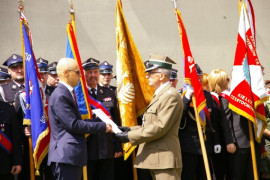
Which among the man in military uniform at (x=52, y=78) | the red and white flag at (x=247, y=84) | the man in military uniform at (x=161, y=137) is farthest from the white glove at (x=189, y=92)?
the man in military uniform at (x=52, y=78)

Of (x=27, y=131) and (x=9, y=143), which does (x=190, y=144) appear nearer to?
(x=27, y=131)

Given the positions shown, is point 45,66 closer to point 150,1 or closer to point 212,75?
point 212,75

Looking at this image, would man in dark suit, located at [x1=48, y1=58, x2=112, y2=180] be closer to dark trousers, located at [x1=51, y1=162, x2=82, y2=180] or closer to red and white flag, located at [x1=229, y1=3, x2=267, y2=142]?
dark trousers, located at [x1=51, y1=162, x2=82, y2=180]

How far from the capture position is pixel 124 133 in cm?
429

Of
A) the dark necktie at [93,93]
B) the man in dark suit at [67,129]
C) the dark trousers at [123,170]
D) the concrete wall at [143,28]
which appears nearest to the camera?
the man in dark suit at [67,129]

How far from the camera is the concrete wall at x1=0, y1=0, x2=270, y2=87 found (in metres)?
8.55

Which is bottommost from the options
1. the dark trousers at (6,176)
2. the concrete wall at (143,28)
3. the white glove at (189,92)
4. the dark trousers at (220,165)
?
the dark trousers at (220,165)

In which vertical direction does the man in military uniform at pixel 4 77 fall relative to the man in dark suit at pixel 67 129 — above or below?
Result: above

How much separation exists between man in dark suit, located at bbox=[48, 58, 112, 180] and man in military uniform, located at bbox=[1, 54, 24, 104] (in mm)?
1545

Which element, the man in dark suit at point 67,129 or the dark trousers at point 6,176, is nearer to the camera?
the man in dark suit at point 67,129

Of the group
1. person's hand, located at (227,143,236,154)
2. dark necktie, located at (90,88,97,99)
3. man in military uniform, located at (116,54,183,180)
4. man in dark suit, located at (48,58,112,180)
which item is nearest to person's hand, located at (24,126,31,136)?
dark necktie, located at (90,88,97,99)

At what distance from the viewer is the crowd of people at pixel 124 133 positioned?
415cm

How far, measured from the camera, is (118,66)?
5.71 m

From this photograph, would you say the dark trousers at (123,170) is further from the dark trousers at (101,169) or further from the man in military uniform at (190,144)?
the man in military uniform at (190,144)
